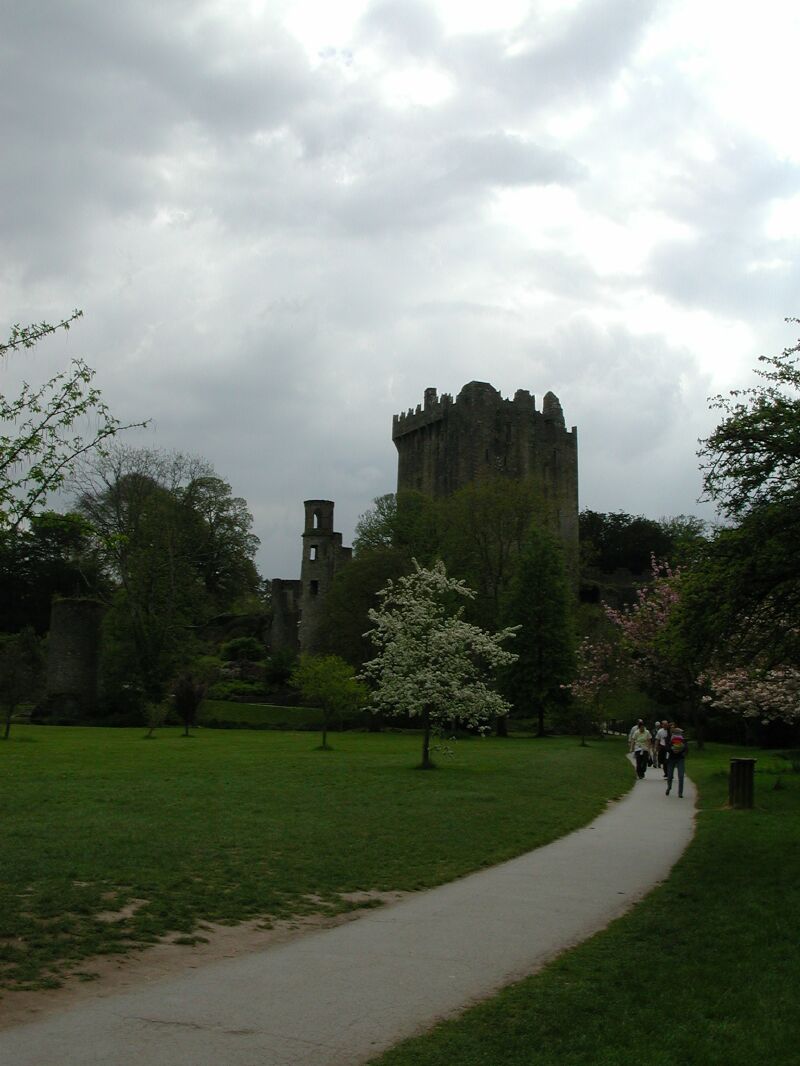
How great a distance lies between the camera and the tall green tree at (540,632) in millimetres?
50719

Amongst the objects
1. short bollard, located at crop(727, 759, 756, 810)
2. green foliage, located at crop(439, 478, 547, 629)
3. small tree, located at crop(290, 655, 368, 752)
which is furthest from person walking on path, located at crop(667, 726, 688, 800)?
green foliage, located at crop(439, 478, 547, 629)

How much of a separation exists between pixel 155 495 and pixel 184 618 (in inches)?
268

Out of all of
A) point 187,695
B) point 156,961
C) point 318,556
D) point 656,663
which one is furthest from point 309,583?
point 156,961

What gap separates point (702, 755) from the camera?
3922 cm

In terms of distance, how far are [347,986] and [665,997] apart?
2082 mm

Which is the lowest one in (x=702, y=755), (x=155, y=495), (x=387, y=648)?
(x=702, y=755)

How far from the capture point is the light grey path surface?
5.56 m

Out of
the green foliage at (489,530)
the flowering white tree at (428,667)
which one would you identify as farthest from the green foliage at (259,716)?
the flowering white tree at (428,667)

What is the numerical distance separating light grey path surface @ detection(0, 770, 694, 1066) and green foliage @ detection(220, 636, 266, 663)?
62.4 meters

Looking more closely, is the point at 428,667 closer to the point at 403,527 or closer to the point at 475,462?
the point at 403,527

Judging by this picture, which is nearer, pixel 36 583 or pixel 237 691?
pixel 237 691

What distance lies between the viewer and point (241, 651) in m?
72.9

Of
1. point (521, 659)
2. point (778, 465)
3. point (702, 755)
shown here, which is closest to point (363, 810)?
point (778, 465)

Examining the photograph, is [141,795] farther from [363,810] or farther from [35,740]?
[35,740]
